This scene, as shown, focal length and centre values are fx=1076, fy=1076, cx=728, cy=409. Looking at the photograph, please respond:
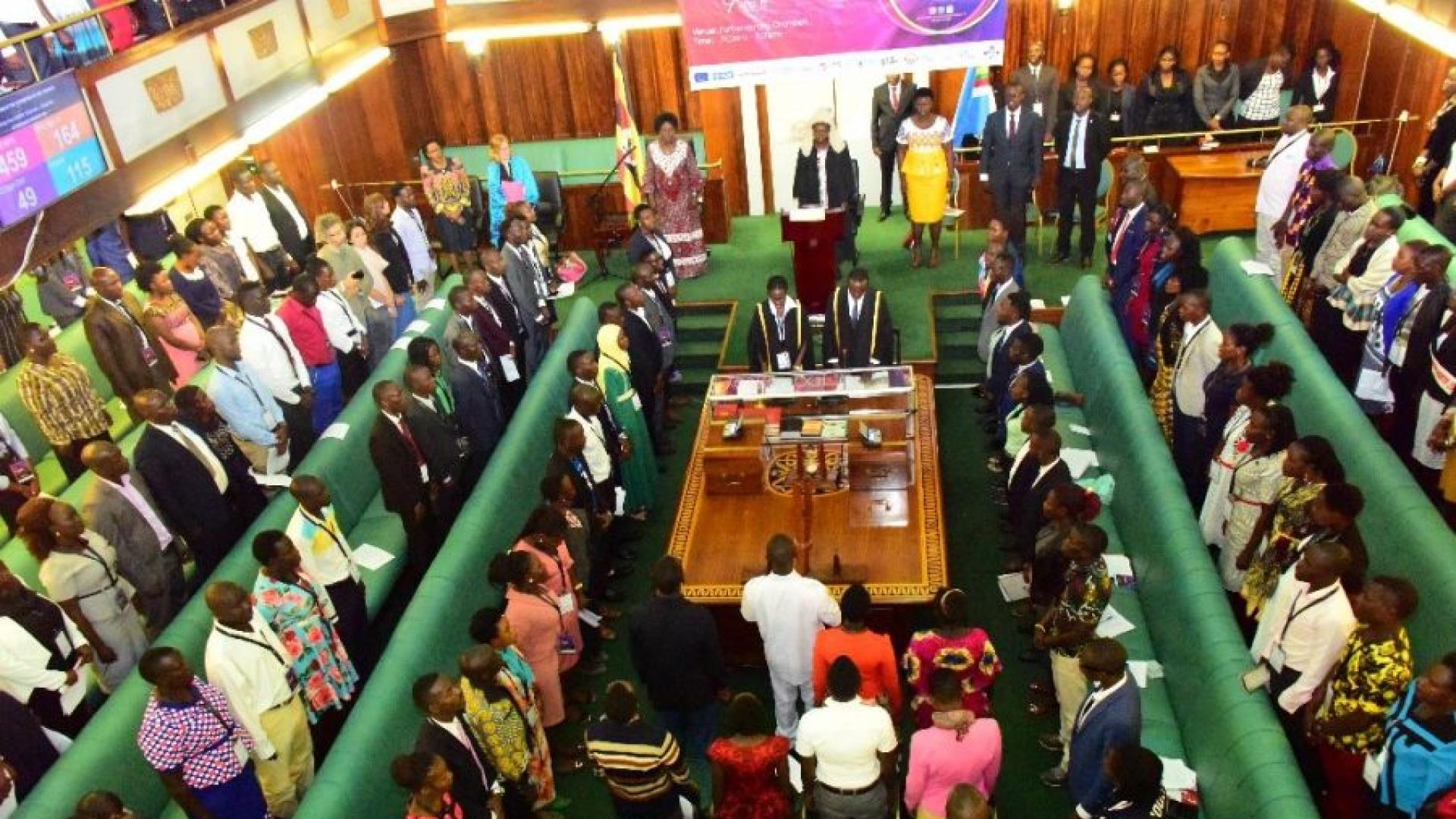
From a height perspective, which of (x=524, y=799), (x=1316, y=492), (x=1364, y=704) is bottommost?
(x=524, y=799)

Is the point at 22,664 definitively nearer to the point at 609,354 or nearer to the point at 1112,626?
the point at 609,354

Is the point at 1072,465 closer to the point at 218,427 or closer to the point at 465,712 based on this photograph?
A: the point at 465,712

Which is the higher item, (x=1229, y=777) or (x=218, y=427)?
(x=218, y=427)

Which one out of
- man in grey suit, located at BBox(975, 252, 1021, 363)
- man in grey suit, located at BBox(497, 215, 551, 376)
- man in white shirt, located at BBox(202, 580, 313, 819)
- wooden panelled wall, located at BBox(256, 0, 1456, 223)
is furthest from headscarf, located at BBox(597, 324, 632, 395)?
wooden panelled wall, located at BBox(256, 0, 1456, 223)

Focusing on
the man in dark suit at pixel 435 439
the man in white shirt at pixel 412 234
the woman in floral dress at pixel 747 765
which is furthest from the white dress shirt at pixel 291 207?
the woman in floral dress at pixel 747 765

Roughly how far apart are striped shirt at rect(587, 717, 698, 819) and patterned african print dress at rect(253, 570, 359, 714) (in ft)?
6.10

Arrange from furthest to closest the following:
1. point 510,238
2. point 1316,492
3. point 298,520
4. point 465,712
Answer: point 510,238, point 298,520, point 1316,492, point 465,712

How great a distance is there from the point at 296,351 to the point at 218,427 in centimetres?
96

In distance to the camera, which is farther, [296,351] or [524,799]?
[296,351]

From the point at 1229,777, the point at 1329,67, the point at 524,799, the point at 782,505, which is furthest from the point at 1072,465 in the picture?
the point at 1329,67

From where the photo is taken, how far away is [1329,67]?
11422 millimetres

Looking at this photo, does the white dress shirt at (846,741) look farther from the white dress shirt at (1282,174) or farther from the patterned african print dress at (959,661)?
the white dress shirt at (1282,174)

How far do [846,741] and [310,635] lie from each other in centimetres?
291

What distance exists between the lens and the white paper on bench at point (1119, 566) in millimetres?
5994
